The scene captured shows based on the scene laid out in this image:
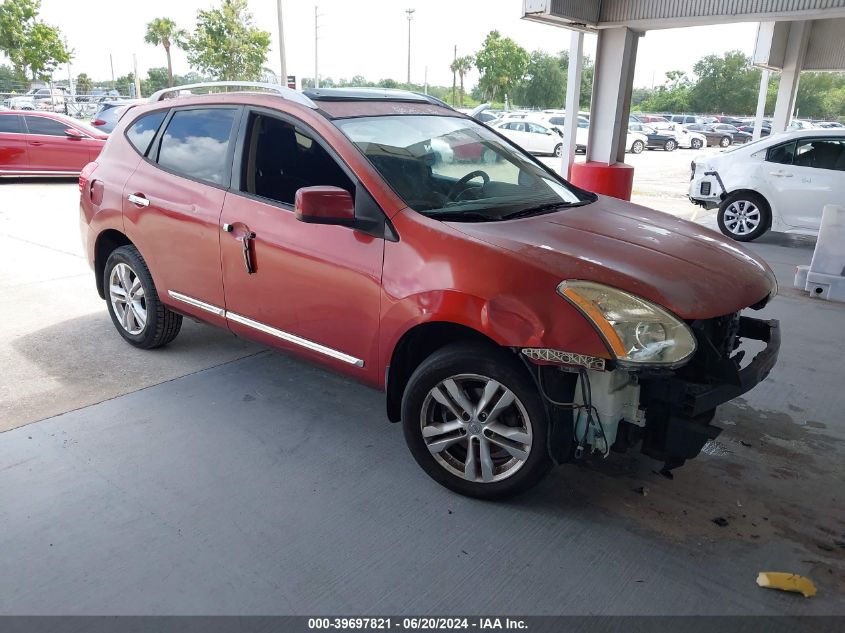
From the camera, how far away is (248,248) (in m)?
3.63

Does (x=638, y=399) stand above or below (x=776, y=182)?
below

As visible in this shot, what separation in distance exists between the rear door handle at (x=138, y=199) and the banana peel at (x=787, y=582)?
385 centimetres

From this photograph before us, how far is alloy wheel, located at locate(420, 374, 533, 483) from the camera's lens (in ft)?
9.40

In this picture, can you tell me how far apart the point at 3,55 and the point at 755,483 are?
46970 mm

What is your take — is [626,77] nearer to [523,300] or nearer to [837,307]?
[837,307]

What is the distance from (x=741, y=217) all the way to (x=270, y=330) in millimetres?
7936

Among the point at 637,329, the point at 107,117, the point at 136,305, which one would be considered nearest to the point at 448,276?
the point at 637,329

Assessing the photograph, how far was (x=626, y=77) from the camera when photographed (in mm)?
10312

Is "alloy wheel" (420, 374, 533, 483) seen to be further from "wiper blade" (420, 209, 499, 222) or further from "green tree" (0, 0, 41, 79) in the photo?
"green tree" (0, 0, 41, 79)

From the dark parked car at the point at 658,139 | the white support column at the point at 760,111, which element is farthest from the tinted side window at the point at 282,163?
the dark parked car at the point at 658,139

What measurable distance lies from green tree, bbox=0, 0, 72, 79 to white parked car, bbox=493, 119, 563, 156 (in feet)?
94.3

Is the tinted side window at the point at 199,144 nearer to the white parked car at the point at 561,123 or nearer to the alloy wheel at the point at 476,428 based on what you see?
the alloy wheel at the point at 476,428

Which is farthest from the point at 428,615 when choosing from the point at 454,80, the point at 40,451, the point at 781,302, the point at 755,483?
the point at 454,80

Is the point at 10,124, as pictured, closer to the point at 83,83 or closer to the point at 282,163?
the point at 282,163
